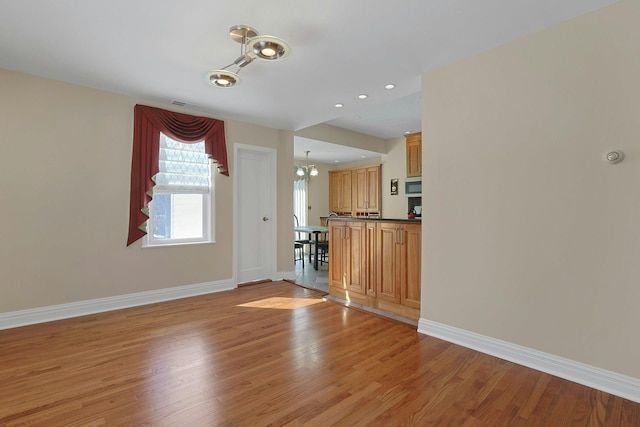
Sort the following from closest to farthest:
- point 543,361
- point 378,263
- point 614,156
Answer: point 614,156, point 543,361, point 378,263

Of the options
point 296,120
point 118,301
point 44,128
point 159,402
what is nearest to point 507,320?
point 159,402

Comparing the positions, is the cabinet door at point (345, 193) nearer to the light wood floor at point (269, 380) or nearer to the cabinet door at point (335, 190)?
the cabinet door at point (335, 190)

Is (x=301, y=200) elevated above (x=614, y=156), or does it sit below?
above

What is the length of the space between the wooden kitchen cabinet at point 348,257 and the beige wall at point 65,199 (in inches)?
84.1

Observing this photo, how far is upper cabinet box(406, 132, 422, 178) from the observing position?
19.9 ft

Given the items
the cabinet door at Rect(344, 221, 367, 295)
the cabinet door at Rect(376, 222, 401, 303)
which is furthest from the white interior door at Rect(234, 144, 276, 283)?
the cabinet door at Rect(376, 222, 401, 303)

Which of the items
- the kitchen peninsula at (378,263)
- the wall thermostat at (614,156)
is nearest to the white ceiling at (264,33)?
the wall thermostat at (614,156)

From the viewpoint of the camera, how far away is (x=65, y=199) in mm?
3238

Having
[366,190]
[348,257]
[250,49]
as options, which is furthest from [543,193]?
[366,190]

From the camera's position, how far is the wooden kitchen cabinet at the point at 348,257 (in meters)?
3.77

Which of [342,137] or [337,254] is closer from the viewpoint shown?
[337,254]

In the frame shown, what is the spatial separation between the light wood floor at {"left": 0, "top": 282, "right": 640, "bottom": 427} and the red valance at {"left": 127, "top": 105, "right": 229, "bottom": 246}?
4.06 feet

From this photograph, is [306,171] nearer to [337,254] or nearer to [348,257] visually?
[337,254]

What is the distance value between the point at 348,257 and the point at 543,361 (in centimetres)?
221
